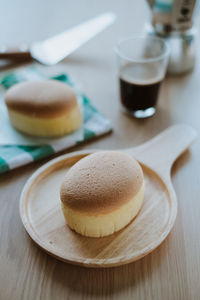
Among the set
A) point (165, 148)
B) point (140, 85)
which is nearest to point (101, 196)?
point (165, 148)

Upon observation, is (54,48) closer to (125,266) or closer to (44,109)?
(44,109)

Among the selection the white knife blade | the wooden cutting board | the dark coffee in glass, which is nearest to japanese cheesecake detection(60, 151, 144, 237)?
the wooden cutting board

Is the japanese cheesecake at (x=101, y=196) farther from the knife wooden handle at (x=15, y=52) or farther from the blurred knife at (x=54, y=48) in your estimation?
the knife wooden handle at (x=15, y=52)

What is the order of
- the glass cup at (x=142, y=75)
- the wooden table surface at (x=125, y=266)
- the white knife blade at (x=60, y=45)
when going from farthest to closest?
the white knife blade at (x=60, y=45), the glass cup at (x=142, y=75), the wooden table surface at (x=125, y=266)

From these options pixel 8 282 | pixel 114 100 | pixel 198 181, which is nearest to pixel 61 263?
pixel 8 282

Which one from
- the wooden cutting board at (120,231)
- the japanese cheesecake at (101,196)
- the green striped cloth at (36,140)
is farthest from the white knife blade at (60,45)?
the japanese cheesecake at (101,196)

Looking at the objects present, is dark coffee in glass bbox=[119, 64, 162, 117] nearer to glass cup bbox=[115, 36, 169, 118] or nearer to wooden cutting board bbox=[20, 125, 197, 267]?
Result: glass cup bbox=[115, 36, 169, 118]

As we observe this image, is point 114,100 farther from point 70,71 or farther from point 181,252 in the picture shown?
point 181,252

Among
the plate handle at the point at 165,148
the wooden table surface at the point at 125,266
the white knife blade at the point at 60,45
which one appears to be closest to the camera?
the wooden table surface at the point at 125,266
